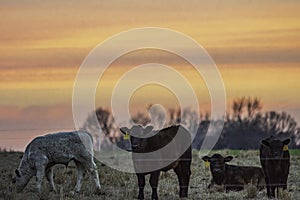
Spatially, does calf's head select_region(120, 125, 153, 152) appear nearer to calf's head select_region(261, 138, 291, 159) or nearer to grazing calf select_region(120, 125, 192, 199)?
grazing calf select_region(120, 125, 192, 199)

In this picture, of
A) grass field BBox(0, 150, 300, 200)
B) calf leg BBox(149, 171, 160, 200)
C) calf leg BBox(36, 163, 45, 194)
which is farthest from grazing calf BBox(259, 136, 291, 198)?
calf leg BBox(36, 163, 45, 194)

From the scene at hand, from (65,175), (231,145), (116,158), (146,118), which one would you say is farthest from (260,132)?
(65,175)

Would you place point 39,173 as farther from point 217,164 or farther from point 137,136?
point 217,164

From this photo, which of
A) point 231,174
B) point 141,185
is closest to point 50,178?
point 141,185

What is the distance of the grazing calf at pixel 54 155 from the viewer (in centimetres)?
2364

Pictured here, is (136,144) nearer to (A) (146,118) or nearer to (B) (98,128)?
(A) (146,118)

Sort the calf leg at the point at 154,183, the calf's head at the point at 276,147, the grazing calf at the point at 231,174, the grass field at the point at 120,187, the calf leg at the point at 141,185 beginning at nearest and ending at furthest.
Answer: the calf leg at the point at 154,183 → the calf leg at the point at 141,185 → the grass field at the point at 120,187 → the calf's head at the point at 276,147 → the grazing calf at the point at 231,174

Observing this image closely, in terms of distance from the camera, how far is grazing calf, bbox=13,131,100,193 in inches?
931

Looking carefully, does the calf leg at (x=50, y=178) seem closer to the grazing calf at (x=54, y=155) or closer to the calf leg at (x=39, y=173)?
the grazing calf at (x=54, y=155)

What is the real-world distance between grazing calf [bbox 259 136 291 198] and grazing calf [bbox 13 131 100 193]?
175 inches

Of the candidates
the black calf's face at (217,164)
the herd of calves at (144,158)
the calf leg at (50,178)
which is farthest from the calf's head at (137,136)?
the black calf's face at (217,164)

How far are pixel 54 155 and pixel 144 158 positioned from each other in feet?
9.21

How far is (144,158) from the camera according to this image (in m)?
22.2

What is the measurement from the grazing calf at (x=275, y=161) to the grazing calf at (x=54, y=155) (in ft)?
14.5
